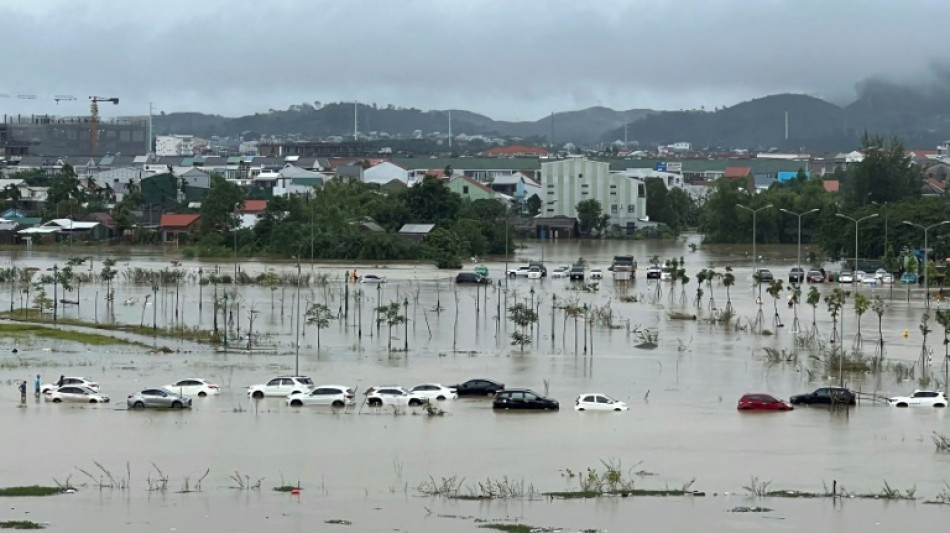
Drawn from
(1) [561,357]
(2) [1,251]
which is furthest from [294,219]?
(1) [561,357]

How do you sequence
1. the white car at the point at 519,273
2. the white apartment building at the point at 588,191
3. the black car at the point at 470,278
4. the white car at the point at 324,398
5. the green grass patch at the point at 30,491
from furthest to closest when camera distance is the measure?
the white apartment building at the point at 588,191, the white car at the point at 519,273, the black car at the point at 470,278, the white car at the point at 324,398, the green grass patch at the point at 30,491

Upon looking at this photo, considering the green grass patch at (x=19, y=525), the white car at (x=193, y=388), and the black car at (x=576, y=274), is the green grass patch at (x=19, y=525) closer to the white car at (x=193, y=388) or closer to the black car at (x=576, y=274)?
the white car at (x=193, y=388)

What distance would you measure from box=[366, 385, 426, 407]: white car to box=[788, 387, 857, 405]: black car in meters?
5.04

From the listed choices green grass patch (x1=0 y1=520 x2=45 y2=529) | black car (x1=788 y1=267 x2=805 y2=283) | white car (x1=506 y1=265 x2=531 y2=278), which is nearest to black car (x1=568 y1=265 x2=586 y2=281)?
white car (x1=506 y1=265 x2=531 y2=278)

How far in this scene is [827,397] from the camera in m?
22.6

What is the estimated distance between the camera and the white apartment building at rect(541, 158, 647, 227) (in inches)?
2721

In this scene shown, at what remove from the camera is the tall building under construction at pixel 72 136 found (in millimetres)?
116438

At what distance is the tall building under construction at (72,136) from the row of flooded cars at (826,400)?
96.9m

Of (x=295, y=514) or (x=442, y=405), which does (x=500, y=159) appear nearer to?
(x=442, y=405)

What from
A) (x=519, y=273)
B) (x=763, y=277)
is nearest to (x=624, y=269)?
(x=519, y=273)

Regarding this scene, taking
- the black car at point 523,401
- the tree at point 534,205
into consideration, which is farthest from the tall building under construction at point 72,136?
the black car at point 523,401

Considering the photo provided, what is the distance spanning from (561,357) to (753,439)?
775 centimetres

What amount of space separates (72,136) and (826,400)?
101 m

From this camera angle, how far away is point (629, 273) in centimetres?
4522
